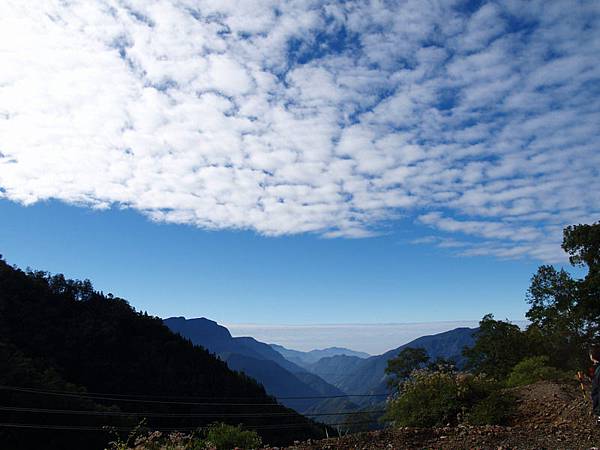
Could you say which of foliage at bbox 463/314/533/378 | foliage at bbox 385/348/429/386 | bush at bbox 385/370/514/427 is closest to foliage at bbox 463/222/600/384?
foliage at bbox 463/314/533/378

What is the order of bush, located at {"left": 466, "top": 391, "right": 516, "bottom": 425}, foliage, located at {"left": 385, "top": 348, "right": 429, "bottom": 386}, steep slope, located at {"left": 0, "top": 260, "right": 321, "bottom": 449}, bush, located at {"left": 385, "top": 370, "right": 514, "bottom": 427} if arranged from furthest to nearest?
1. steep slope, located at {"left": 0, "top": 260, "right": 321, "bottom": 449}
2. foliage, located at {"left": 385, "top": 348, "right": 429, "bottom": 386}
3. bush, located at {"left": 385, "top": 370, "right": 514, "bottom": 427}
4. bush, located at {"left": 466, "top": 391, "right": 516, "bottom": 425}

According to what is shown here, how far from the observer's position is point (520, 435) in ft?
30.3

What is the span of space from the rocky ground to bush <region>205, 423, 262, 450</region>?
2996 mm

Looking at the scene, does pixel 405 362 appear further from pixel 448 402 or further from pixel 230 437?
pixel 230 437

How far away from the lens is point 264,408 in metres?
81.2

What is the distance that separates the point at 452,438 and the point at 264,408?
78463mm

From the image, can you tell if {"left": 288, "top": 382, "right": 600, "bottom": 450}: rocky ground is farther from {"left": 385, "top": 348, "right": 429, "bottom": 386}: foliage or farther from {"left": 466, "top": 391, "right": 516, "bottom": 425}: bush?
{"left": 385, "top": 348, "right": 429, "bottom": 386}: foliage

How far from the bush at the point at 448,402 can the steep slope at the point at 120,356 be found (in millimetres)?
51625

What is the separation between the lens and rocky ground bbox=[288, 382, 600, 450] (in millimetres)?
8531

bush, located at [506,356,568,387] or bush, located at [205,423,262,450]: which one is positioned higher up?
bush, located at [506,356,568,387]

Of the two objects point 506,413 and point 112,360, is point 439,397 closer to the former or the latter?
point 506,413

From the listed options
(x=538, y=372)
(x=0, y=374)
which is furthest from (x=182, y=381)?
(x=538, y=372)

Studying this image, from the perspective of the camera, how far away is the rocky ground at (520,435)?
8531 millimetres

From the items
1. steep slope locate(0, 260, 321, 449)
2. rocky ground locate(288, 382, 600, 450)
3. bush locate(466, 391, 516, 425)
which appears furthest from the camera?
steep slope locate(0, 260, 321, 449)
